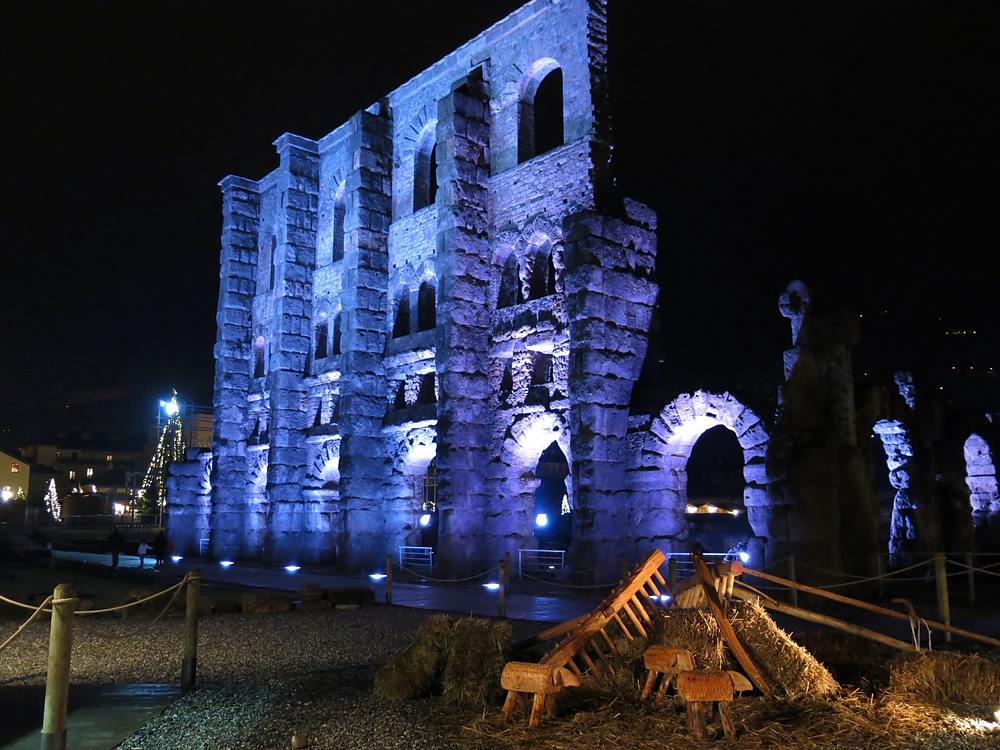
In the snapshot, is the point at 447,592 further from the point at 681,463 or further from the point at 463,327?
the point at 463,327

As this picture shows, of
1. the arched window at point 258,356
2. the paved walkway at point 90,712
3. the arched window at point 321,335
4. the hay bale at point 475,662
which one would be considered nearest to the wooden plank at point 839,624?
the hay bale at point 475,662

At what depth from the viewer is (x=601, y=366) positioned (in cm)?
1767

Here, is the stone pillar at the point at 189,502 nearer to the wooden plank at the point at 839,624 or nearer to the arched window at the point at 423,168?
the arched window at the point at 423,168

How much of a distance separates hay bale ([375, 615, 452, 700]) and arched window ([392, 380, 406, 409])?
17.5 m

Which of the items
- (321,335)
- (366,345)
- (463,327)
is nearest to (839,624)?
(463,327)

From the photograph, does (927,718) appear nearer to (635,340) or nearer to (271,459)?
(635,340)

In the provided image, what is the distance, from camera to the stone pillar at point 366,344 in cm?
2328

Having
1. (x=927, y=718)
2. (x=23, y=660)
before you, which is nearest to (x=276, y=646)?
(x=23, y=660)

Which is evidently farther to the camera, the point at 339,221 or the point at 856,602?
the point at 339,221

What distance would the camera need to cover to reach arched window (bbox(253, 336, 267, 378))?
31.8 meters

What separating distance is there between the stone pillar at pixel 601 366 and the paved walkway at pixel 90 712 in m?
10.9

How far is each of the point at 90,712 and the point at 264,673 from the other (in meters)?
2.10

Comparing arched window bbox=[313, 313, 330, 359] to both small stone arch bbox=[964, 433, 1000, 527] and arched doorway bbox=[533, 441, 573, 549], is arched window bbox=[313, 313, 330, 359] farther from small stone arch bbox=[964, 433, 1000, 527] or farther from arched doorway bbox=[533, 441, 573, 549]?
small stone arch bbox=[964, 433, 1000, 527]

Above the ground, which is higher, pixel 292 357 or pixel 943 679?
pixel 292 357
